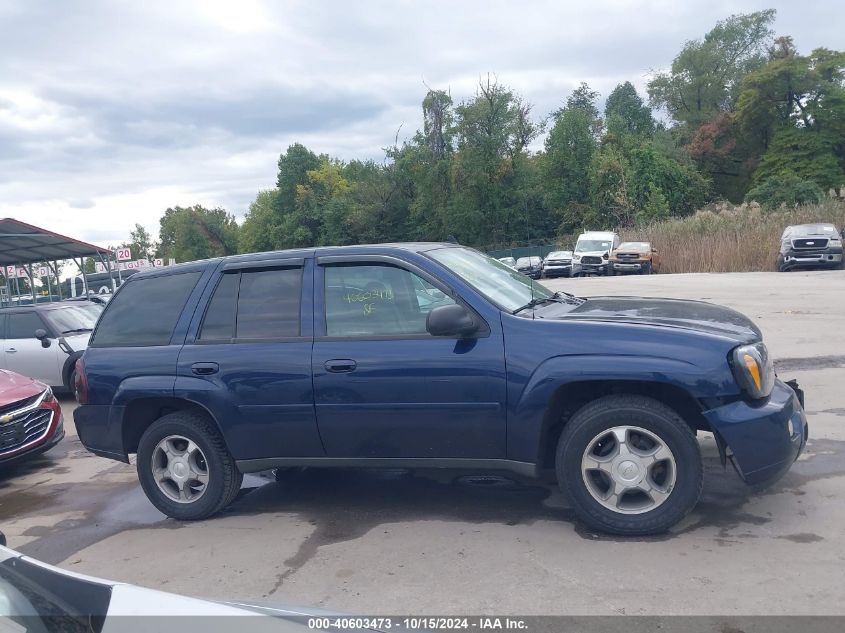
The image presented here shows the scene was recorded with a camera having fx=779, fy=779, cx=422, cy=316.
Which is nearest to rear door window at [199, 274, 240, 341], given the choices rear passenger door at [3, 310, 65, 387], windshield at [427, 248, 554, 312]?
windshield at [427, 248, 554, 312]

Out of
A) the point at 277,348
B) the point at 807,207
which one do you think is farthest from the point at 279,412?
the point at 807,207

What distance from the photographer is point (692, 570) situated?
4.12m

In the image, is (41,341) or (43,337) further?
(41,341)

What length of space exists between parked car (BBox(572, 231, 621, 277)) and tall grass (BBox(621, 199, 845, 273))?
2.01 meters

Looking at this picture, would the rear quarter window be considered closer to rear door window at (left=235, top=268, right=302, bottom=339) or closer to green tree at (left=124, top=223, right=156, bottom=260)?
rear door window at (left=235, top=268, right=302, bottom=339)

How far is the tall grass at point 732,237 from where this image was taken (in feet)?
96.8

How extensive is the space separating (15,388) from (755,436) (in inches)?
279

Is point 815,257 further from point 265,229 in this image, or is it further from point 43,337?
point 265,229

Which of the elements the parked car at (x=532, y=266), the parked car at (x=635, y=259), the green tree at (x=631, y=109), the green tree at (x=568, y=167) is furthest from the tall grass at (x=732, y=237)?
the green tree at (x=631, y=109)

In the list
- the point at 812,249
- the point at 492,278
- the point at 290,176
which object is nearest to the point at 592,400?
the point at 492,278

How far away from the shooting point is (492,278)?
544 cm

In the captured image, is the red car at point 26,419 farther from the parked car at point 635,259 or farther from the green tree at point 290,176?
the green tree at point 290,176

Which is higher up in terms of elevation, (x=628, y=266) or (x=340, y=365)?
(x=340, y=365)

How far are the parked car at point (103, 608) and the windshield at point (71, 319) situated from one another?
10.3 metres
